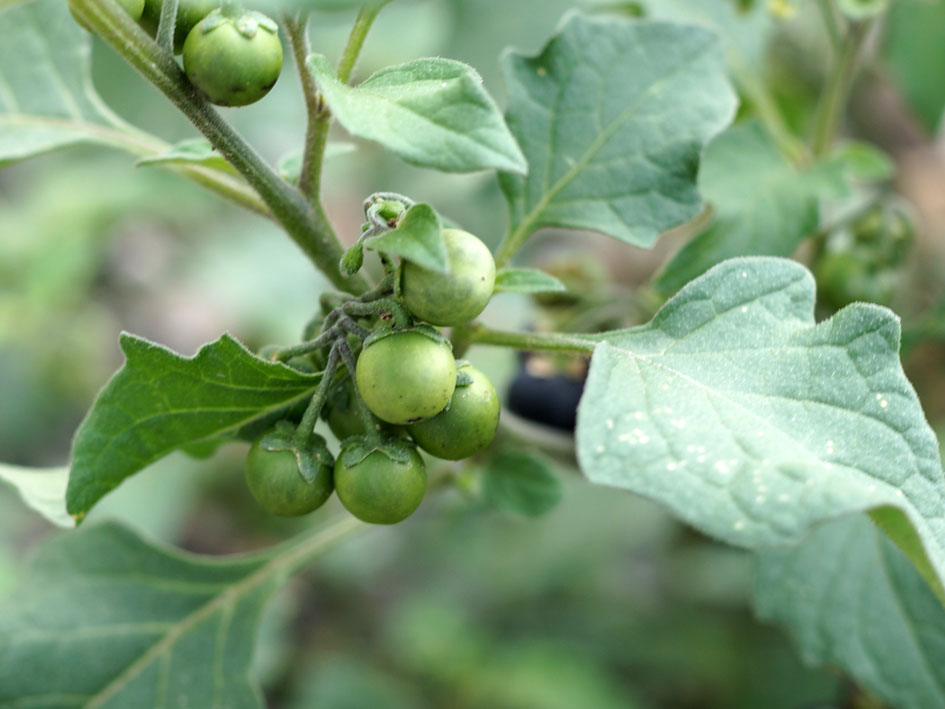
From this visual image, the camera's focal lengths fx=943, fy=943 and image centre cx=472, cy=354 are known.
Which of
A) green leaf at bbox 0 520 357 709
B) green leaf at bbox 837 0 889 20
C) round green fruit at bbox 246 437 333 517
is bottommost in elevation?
green leaf at bbox 0 520 357 709

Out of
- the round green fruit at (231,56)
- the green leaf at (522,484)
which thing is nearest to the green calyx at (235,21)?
the round green fruit at (231,56)

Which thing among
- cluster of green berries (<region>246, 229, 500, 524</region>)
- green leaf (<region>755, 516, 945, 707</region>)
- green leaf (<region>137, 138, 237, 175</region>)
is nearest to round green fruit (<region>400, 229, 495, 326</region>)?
cluster of green berries (<region>246, 229, 500, 524</region>)

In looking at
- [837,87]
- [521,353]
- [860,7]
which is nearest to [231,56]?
[521,353]

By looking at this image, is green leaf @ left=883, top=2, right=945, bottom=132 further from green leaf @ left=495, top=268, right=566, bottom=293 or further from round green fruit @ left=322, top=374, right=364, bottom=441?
round green fruit @ left=322, top=374, right=364, bottom=441

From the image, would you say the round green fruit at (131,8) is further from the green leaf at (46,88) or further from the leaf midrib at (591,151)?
the leaf midrib at (591,151)

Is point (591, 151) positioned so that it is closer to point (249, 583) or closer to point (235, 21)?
point (235, 21)

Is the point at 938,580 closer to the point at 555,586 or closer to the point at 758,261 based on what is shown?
the point at 758,261
